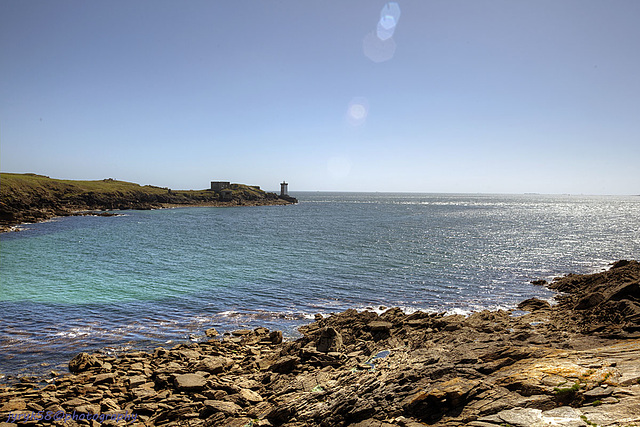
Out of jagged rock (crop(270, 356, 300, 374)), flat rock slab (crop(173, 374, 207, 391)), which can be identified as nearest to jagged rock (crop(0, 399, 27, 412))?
flat rock slab (crop(173, 374, 207, 391))

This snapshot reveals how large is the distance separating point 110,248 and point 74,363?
149 ft

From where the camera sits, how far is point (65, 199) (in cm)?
13275

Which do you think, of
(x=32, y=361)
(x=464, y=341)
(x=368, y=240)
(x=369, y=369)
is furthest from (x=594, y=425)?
(x=368, y=240)

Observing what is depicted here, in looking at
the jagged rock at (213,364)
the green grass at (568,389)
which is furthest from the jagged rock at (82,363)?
the green grass at (568,389)

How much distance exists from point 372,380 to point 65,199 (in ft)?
Result: 514

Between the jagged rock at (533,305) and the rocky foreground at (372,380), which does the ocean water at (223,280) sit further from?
the rocky foreground at (372,380)

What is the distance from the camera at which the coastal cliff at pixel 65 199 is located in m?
96.3

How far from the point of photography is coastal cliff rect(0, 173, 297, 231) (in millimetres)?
96262

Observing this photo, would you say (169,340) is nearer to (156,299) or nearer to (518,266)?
(156,299)

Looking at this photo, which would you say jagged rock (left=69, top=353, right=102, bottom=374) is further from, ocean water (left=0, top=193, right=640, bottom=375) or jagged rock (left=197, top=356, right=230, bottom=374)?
jagged rock (left=197, top=356, right=230, bottom=374)

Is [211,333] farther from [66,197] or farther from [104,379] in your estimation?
[66,197]

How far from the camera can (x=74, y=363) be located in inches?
713

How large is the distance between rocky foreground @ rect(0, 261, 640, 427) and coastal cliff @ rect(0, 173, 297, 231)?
81349 millimetres

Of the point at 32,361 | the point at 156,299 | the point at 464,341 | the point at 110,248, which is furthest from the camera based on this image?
the point at 110,248
